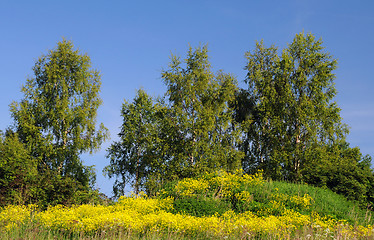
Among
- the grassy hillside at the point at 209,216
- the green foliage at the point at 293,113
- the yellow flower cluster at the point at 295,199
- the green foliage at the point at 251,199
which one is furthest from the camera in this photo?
the green foliage at the point at 293,113

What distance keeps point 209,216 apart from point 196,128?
8.37 metres

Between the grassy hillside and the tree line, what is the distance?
3.76m

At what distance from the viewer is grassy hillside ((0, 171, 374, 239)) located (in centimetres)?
958

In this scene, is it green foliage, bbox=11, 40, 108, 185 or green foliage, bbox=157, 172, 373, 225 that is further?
green foliage, bbox=11, 40, 108, 185

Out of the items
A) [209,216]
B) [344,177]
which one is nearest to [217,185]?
[209,216]

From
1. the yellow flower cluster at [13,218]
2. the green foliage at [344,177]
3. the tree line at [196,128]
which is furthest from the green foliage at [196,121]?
the yellow flower cluster at [13,218]

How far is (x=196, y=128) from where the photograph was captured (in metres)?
19.8

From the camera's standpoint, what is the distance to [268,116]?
24.6 meters

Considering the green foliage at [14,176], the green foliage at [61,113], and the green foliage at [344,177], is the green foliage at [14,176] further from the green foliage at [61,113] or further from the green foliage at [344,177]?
the green foliage at [344,177]

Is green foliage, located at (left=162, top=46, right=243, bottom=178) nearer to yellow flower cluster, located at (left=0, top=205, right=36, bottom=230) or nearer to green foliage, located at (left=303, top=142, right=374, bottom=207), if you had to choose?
green foliage, located at (left=303, top=142, right=374, bottom=207)

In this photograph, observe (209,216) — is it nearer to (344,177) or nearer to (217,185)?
(217,185)

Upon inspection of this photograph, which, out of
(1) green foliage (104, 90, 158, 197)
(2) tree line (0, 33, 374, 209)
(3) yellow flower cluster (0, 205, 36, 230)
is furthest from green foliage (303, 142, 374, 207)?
(3) yellow flower cluster (0, 205, 36, 230)

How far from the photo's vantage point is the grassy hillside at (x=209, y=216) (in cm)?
958

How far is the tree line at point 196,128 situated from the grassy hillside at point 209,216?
3763 mm
